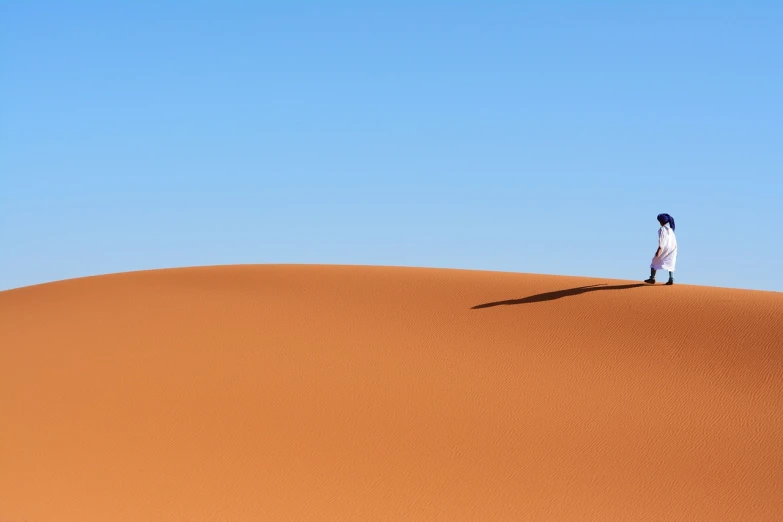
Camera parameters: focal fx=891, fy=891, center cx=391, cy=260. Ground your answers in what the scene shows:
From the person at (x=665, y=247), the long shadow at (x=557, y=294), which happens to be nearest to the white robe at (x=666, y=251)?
the person at (x=665, y=247)

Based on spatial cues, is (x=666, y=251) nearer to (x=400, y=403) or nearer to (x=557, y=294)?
(x=557, y=294)

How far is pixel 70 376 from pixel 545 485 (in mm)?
7976

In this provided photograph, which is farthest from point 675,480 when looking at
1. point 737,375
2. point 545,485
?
point 737,375

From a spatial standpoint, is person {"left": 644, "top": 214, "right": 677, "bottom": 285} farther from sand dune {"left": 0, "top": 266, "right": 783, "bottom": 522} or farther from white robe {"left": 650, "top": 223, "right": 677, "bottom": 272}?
sand dune {"left": 0, "top": 266, "right": 783, "bottom": 522}

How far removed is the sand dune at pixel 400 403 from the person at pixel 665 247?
0.66 metres

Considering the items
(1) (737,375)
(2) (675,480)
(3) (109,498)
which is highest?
(1) (737,375)

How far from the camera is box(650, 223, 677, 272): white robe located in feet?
50.0

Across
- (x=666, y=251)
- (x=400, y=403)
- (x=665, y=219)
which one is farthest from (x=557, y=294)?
(x=400, y=403)

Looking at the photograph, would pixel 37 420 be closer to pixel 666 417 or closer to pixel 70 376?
pixel 70 376

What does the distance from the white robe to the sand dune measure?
666 millimetres

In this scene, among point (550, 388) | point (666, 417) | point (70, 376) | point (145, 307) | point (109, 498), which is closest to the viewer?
point (109, 498)

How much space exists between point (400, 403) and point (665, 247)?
5790 millimetres

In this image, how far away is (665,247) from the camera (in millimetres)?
15375

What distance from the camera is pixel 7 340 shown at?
16578mm
